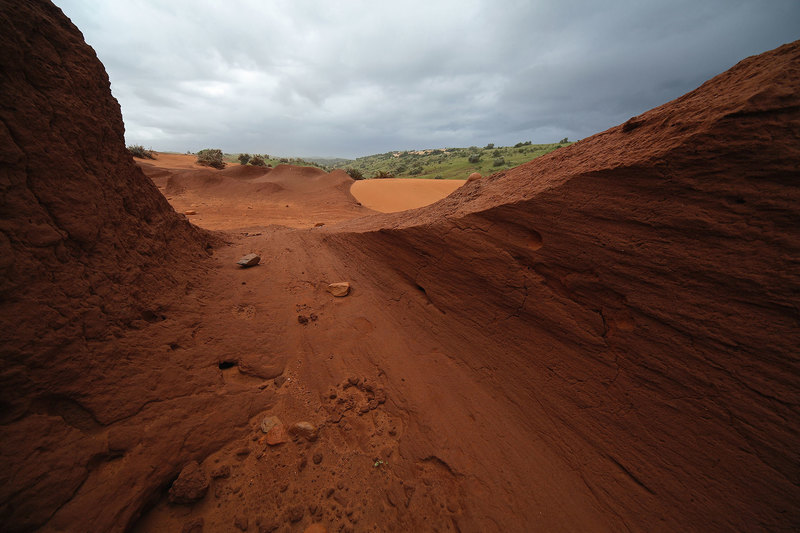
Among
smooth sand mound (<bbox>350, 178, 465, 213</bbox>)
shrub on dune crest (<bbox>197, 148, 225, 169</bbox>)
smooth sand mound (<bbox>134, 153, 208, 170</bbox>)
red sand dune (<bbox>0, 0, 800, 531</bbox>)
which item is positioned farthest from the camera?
shrub on dune crest (<bbox>197, 148, 225, 169</bbox>)

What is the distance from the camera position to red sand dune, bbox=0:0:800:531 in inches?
57.0

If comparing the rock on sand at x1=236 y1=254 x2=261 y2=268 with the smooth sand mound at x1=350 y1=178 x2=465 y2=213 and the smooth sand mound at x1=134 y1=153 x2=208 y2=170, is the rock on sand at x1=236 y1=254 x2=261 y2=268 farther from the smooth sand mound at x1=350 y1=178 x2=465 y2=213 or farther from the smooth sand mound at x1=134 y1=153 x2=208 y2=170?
the smooth sand mound at x1=134 y1=153 x2=208 y2=170

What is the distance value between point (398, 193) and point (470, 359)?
43.5 ft

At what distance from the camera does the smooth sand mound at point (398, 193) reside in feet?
44.7

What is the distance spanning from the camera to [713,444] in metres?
1.60

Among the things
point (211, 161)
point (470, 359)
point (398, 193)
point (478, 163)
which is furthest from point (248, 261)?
point (478, 163)

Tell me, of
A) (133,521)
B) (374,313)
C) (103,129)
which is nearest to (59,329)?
(133,521)

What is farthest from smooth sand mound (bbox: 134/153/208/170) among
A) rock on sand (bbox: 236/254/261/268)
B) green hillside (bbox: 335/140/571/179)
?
rock on sand (bbox: 236/254/261/268)

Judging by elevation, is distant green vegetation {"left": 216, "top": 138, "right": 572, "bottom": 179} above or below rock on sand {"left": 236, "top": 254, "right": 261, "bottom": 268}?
above

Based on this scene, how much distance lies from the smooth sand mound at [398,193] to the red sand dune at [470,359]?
10910mm

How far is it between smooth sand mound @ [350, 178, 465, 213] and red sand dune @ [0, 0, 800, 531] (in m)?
10.9

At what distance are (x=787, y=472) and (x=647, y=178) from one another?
1.79 meters

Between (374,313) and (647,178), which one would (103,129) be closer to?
(374,313)

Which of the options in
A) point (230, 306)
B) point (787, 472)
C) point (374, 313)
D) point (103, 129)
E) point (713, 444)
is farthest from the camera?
point (374, 313)
